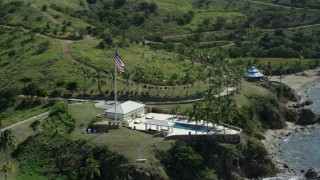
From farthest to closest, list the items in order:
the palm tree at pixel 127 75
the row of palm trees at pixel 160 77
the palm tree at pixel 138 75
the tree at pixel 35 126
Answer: the row of palm trees at pixel 160 77 → the palm tree at pixel 127 75 → the palm tree at pixel 138 75 → the tree at pixel 35 126

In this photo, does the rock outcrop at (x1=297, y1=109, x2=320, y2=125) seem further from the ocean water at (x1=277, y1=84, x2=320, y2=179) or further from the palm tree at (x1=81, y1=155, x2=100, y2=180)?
the palm tree at (x1=81, y1=155, x2=100, y2=180)

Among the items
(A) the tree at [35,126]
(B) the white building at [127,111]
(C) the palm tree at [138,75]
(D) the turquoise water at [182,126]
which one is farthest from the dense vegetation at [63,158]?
(C) the palm tree at [138,75]

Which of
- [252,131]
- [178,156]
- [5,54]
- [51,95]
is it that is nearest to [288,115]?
[252,131]

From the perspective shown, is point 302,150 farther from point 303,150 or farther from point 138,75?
point 138,75

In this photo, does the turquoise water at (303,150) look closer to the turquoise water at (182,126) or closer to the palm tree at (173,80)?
the turquoise water at (182,126)

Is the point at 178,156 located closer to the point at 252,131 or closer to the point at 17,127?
the point at 252,131

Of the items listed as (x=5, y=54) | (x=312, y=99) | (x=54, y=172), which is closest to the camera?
(x=54, y=172)
